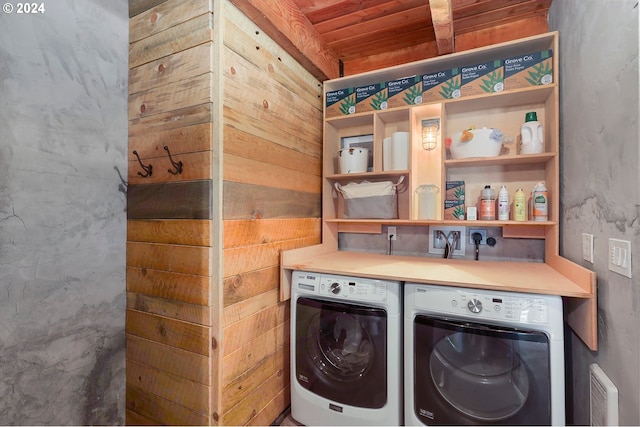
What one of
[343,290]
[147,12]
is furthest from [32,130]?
[343,290]

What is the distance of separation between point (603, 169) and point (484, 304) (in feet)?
2.29

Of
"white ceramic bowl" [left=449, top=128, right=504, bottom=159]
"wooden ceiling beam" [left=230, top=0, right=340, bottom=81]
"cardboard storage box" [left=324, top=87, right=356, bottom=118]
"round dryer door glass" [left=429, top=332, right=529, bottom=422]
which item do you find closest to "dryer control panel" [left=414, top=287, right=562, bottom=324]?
"round dryer door glass" [left=429, top=332, right=529, bottom=422]

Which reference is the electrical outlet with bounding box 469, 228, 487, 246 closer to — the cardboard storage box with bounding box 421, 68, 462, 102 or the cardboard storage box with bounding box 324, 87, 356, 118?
the cardboard storage box with bounding box 421, 68, 462, 102

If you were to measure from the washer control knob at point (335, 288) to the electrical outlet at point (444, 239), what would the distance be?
87 cm

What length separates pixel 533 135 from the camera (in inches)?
66.1

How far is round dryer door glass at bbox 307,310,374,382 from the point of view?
154 centimetres

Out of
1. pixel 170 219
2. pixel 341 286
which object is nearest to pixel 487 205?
pixel 341 286

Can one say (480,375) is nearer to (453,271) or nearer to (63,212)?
(453,271)

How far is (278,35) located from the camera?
169 cm

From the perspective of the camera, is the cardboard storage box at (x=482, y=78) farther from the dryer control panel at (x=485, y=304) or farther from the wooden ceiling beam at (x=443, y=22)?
the dryer control panel at (x=485, y=304)

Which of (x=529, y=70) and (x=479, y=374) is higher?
(x=529, y=70)

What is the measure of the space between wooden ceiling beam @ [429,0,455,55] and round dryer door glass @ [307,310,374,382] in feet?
5.52

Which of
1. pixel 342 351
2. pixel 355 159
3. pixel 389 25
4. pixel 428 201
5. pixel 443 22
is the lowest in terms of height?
pixel 342 351

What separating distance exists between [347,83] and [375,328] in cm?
167
